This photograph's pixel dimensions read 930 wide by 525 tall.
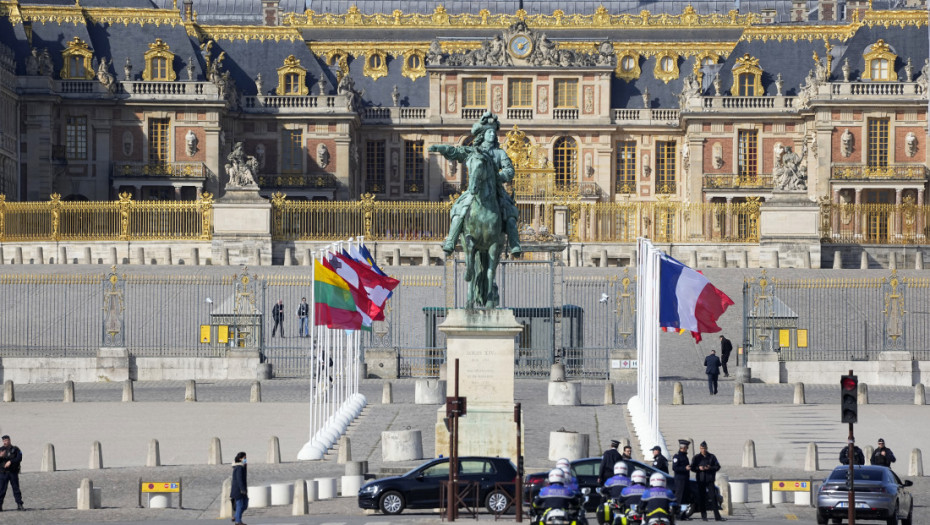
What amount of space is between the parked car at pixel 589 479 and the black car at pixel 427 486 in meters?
0.37

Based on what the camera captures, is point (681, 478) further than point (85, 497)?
No

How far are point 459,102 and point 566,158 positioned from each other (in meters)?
4.92

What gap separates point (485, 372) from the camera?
32938 millimetres

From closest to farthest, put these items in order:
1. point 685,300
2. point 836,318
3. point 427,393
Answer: point 685,300
point 427,393
point 836,318

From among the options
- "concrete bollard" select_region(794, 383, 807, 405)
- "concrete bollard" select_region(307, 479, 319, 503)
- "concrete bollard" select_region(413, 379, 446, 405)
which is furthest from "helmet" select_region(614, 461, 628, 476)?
"concrete bollard" select_region(794, 383, 807, 405)

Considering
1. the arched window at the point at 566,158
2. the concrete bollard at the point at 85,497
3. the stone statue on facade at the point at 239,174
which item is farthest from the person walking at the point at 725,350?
the arched window at the point at 566,158

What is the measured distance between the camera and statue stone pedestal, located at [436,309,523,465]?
108 feet

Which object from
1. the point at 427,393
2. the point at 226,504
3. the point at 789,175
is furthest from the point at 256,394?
the point at 789,175

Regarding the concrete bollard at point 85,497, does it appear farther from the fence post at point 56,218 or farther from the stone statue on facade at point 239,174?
the fence post at point 56,218

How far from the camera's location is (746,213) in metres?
70.6

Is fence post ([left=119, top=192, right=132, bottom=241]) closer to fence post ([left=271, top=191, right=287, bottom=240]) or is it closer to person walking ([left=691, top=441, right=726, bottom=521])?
fence post ([left=271, top=191, right=287, bottom=240])

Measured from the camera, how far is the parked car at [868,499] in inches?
1209

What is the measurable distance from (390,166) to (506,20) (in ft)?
34.6

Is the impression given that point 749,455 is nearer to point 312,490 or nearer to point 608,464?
point 608,464
